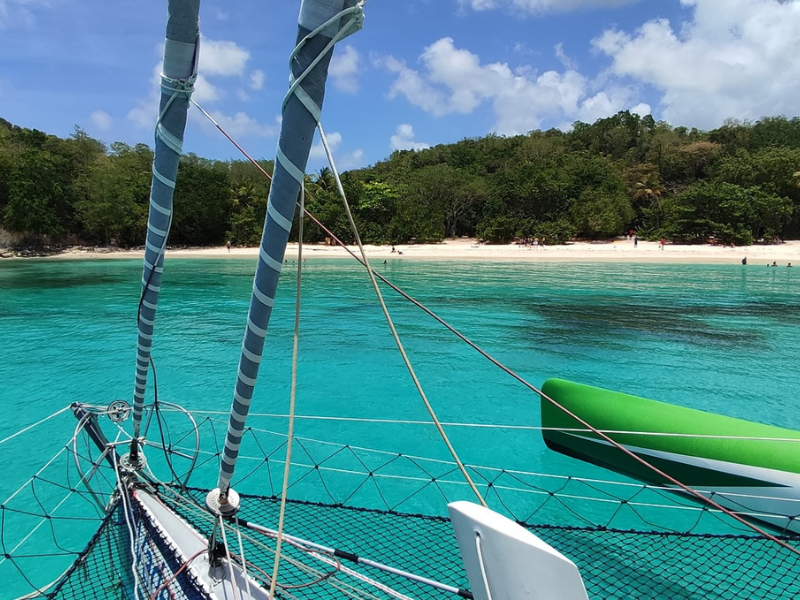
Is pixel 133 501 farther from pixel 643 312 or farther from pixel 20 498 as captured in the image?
pixel 643 312

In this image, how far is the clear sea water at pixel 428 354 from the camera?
10367 millimetres

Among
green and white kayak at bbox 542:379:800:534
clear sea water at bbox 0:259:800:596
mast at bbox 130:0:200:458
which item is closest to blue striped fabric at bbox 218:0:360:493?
mast at bbox 130:0:200:458

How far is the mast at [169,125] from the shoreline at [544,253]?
41.2 metres

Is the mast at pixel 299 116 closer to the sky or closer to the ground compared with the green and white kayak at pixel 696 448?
closer to the sky

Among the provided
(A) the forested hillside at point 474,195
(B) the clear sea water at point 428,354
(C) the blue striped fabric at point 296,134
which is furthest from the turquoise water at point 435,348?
(A) the forested hillside at point 474,195

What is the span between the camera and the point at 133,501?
4.47 meters

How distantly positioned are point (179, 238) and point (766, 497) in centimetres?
6172

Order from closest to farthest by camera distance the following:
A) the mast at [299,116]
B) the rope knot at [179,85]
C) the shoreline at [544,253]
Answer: the mast at [299,116] < the rope knot at [179,85] < the shoreline at [544,253]

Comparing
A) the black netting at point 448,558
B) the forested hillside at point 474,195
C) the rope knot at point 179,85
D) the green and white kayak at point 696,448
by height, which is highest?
the forested hillside at point 474,195

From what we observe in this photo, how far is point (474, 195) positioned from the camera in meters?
58.6

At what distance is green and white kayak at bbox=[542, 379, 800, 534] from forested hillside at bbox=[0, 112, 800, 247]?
153ft

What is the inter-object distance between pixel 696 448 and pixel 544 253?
43561 millimetres

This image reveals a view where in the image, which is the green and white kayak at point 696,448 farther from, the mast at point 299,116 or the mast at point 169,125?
the mast at point 169,125

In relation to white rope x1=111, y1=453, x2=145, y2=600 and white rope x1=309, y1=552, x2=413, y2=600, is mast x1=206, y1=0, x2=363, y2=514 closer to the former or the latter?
white rope x1=309, y1=552, x2=413, y2=600
